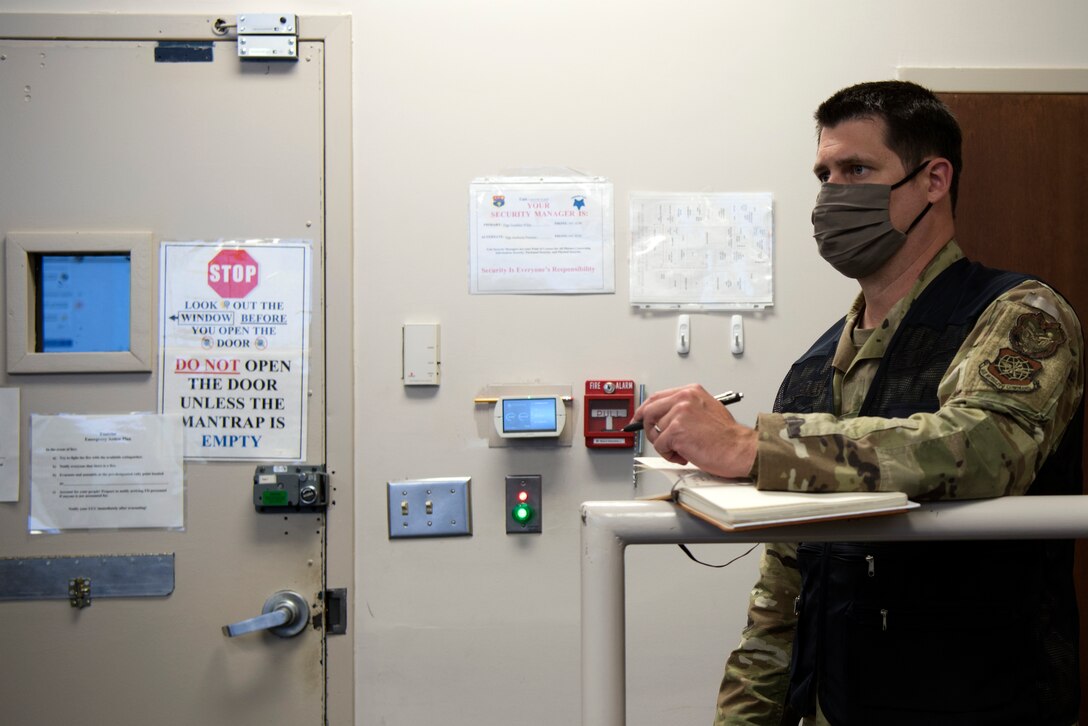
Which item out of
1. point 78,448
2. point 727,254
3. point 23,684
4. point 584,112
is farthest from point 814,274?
point 23,684

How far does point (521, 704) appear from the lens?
1953 mm

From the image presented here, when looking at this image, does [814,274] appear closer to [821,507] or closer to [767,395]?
[767,395]

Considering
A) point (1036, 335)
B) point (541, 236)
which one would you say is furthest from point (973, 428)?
point (541, 236)

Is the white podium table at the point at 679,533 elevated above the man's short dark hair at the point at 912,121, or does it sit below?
below

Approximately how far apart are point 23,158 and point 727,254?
1.78m

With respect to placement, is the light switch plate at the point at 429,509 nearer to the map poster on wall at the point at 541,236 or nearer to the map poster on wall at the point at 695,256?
the map poster on wall at the point at 541,236

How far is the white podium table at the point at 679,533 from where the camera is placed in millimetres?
803

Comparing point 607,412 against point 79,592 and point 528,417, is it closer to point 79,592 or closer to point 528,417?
point 528,417

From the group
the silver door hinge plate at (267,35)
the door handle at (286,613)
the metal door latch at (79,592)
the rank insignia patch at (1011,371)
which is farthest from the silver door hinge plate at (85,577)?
the rank insignia patch at (1011,371)

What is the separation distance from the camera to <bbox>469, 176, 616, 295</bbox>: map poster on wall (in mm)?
1986

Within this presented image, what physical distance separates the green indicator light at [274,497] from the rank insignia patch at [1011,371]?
156 cm

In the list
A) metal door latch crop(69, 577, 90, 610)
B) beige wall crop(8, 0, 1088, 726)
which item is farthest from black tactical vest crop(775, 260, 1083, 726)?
metal door latch crop(69, 577, 90, 610)

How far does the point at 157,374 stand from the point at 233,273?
1.04 ft

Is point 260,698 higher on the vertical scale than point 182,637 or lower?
lower
